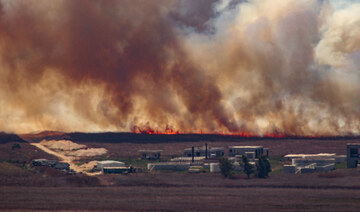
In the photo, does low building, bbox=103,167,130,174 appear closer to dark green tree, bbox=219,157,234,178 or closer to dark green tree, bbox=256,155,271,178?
dark green tree, bbox=219,157,234,178

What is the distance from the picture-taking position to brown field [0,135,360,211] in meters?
138

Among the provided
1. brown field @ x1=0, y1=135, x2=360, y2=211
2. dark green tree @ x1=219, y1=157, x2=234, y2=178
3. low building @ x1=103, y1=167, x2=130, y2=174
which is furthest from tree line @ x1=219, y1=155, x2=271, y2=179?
low building @ x1=103, y1=167, x2=130, y2=174

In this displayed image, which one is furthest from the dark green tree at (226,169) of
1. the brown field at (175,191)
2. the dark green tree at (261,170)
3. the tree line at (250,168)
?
the dark green tree at (261,170)

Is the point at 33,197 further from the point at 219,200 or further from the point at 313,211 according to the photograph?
the point at 313,211

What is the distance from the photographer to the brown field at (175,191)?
137750 millimetres

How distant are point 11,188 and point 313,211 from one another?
7008 centimetres

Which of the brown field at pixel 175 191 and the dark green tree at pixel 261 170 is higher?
the dark green tree at pixel 261 170

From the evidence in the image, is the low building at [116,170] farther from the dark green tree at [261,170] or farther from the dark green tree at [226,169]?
the dark green tree at [261,170]

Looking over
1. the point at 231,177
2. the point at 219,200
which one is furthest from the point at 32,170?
the point at 219,200

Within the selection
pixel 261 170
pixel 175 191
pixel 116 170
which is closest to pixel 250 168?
pixel 261 170

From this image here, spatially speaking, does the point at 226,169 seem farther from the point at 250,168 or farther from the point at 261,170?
the point at 261,170

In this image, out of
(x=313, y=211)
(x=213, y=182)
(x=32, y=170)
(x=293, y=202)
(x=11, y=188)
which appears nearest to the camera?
(x=313, y=211)

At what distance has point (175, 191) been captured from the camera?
157 metres

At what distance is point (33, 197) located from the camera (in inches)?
5846
